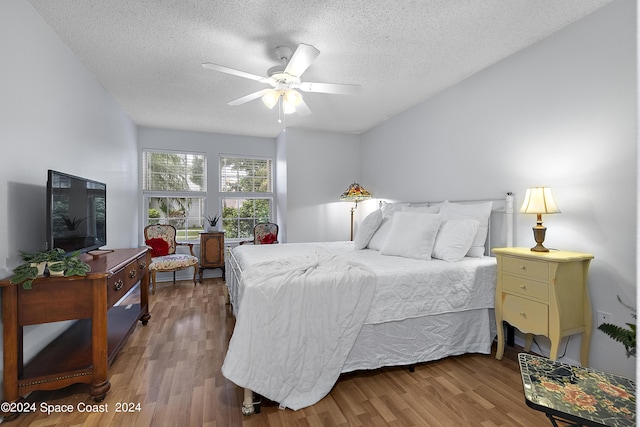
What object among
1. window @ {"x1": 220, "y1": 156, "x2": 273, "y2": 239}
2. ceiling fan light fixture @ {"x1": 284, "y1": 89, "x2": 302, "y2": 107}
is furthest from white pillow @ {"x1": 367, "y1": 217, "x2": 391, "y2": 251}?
window @ {"x1": 220, "y1": 156, "x2": 273, "y2": 239}

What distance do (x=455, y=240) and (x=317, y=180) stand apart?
311 cm

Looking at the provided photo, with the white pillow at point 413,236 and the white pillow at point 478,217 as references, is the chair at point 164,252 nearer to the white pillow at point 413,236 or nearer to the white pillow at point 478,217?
the white pillow at point 413,236

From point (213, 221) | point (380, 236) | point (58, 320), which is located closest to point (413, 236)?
point (380, 236)

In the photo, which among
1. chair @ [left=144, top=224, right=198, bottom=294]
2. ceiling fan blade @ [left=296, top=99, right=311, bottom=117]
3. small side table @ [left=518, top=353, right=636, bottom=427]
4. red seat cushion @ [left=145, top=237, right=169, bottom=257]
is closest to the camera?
small side table @ [left=518, top=353, right=636, bottom=427]

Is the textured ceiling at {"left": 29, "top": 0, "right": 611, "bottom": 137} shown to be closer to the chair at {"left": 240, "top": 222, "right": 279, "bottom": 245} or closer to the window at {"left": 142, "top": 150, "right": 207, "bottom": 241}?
the window at {"left": 142, "top": 150, "right": 207, "bottom": 241}

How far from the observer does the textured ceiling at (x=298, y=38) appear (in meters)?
2.07

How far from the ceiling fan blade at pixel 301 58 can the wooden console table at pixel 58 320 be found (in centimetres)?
191

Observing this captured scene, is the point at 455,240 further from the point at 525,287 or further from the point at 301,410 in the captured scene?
the point at 301,410

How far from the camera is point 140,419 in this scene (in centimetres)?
167

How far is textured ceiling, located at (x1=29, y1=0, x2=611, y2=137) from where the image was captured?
2066 millimetres

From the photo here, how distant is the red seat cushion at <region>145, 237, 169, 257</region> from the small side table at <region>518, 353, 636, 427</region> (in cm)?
470

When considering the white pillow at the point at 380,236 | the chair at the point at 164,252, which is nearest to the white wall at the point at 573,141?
the white pillow at the point at 380,236

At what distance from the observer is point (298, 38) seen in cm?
242

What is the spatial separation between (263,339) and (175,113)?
3775 millimetres
